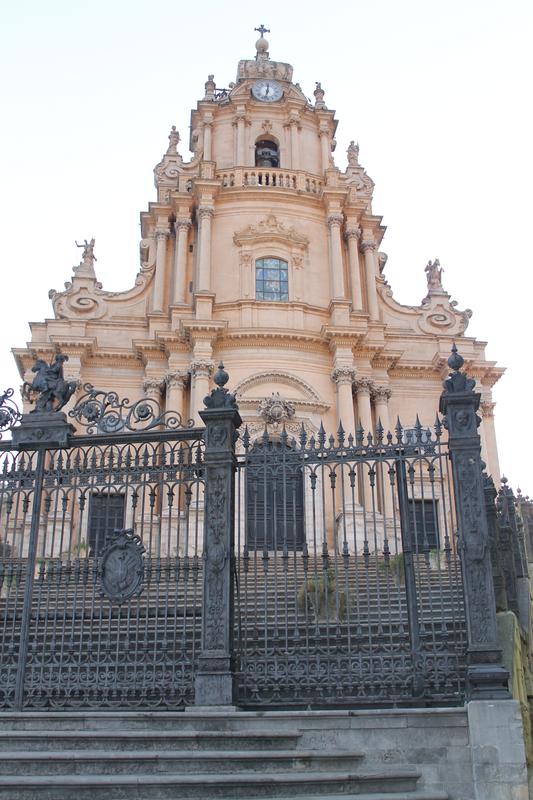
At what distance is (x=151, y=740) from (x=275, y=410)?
1592 centimetres

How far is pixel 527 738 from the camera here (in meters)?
9.81

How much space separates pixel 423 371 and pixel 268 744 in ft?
63.9

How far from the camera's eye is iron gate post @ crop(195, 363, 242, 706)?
8227 millimetres

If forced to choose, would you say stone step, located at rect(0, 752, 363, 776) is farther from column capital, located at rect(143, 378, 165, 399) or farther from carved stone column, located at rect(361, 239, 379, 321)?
carved stone column, located at rect(361, 239, 379, 321)

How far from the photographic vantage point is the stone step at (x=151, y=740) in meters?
7.25

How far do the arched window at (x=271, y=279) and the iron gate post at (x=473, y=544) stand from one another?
56.3ft

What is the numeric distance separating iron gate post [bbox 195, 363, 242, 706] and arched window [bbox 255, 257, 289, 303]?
54.2 feet

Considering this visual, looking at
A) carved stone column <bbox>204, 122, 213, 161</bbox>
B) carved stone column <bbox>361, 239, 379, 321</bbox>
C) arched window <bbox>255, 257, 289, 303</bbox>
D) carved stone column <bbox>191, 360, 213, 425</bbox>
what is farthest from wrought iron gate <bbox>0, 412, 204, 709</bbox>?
carved stone column <bbox>204, 122, 213, 161</bbox>

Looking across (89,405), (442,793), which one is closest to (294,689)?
(442,793)

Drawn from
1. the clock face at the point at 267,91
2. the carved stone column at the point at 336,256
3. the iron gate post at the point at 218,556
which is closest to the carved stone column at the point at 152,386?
the carved stone column at the point at 336,256

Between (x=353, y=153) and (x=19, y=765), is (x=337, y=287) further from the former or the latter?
(x=19, y=765)

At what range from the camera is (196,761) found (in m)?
6.95

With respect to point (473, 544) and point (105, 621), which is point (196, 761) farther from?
point (105, 621)

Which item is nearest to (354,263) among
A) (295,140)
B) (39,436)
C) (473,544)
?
(295,140)
